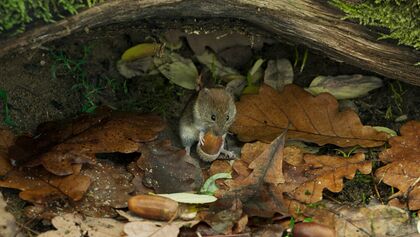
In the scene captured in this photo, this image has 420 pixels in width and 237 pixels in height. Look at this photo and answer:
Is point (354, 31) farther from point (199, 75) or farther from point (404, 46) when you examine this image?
point (199, 75)

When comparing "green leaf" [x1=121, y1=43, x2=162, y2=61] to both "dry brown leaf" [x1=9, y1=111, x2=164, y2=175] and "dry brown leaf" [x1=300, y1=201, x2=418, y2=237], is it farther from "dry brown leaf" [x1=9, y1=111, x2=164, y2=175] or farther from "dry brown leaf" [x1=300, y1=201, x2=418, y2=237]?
"dry brown leaf" [x1=300, y1=201, x2=418, y2=237]

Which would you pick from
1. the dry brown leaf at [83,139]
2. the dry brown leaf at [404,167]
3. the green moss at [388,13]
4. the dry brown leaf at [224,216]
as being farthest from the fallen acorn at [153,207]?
the green moss at [388,13]

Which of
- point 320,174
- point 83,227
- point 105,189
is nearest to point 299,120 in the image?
point 320,174

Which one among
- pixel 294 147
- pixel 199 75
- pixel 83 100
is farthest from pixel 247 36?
pixel 83 100

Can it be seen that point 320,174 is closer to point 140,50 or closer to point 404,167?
point 404,167

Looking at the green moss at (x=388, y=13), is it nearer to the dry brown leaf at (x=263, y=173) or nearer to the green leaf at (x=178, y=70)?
the dry brown leaf at (x=263, y=173)

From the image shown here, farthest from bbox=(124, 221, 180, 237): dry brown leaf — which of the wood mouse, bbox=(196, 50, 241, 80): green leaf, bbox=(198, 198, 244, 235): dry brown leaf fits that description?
bbox=(196, 50, 241, 80): green leaf
